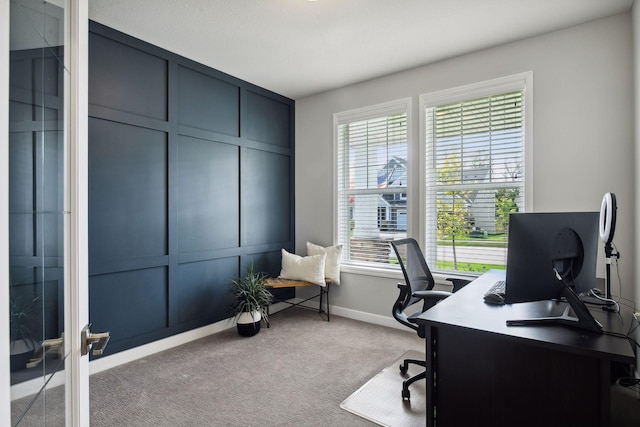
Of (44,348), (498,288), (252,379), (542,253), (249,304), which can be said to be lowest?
(252,379)

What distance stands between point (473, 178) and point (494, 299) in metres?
1.64

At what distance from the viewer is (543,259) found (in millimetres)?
1489

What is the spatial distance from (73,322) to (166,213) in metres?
2.24

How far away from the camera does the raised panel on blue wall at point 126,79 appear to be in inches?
102

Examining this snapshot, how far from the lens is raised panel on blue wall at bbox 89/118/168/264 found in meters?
2.59

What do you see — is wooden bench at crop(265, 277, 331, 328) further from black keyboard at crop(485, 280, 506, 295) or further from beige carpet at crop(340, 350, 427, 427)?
black keyboard at crop(485, 280, 506, 295)

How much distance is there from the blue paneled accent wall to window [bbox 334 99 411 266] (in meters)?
0.92

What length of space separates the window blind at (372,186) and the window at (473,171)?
1.05 feet

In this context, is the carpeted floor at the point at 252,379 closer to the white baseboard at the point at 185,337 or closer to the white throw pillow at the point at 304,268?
the white baseboard at the point at 185,337

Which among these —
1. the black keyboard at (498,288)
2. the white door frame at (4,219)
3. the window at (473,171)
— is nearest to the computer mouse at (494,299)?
the black keyboard at (498,288)

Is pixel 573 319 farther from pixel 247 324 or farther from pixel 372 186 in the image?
pixel 247 324

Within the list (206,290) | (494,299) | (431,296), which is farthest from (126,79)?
(494,299)

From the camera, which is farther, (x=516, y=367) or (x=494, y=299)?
(x=494, y=299)

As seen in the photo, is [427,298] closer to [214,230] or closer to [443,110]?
[443,110]
